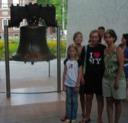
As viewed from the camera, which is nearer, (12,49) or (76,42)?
(76,42)

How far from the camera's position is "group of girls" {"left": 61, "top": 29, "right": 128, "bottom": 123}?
14.7 ft

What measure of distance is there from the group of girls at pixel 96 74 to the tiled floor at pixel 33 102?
0.63 meters

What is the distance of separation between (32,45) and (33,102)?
1263 mm

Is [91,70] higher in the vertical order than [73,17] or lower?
lower

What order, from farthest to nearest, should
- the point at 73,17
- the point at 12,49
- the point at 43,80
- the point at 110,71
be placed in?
the point at 12,49
the point at 73,17
the point at 43,80
the point at 110,71

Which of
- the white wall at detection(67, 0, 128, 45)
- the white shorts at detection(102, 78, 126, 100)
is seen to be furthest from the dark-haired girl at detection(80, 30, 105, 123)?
the white wall at detection(67, 0, 128, 45)

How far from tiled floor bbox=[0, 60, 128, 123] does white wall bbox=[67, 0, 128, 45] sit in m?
1.79

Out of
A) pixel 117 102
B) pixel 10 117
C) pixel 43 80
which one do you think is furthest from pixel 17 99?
pixel 117 102

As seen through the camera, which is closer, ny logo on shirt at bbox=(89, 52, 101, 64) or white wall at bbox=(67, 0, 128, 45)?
A: ny logo on shirt at bbox=(89, 52, 101, 64)

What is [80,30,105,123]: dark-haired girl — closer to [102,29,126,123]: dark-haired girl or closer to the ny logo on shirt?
the ny logo on shirt

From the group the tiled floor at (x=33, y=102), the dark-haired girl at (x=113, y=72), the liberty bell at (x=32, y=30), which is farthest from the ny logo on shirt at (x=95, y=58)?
the liberty bell at (x=32, y=30)

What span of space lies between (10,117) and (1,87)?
3.00m

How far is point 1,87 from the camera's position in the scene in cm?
848

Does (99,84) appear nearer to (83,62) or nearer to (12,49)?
(83,62)
